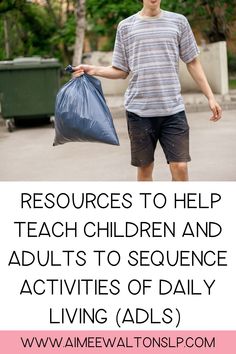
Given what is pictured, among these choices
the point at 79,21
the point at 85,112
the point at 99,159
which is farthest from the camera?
the point at 79,21

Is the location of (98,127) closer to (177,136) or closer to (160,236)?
(177,136)

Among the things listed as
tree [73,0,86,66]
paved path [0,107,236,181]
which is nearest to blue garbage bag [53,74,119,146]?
paved path [0,107,236,181]

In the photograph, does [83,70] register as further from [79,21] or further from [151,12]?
[79,21]

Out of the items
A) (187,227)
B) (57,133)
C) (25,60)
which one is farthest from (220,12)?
(187,227)

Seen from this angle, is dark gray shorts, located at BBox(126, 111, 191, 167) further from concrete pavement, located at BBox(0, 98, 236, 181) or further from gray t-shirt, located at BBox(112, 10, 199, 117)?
concrete pavement, located at BBox(0, 98, 236, 181)

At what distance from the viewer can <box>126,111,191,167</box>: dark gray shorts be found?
4598 mm

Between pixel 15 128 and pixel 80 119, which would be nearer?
pixel 80 119

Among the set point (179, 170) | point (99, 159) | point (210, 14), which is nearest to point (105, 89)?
point (210, 14)

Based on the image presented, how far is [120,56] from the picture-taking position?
4609 millimetres

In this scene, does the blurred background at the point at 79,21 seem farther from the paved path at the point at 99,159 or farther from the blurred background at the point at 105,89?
the paved path at the point at 99,159

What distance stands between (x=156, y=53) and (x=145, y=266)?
5.90ft

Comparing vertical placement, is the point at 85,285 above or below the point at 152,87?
below

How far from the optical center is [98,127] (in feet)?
15.2

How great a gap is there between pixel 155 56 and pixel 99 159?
4.86 metres
